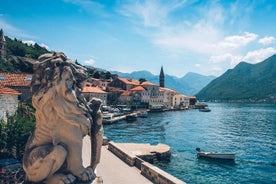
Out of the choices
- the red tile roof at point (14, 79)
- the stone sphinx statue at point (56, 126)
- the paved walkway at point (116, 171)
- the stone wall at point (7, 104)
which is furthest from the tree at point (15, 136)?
→ the red tile roof at point (14, 79)

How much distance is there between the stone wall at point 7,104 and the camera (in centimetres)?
1838

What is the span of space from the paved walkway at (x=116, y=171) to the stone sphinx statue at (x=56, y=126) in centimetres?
489

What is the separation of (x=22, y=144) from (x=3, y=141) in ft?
3.16

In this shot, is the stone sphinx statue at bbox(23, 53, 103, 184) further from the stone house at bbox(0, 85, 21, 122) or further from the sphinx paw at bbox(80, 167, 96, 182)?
the stone house at bbox(0, 85, 21, 122)

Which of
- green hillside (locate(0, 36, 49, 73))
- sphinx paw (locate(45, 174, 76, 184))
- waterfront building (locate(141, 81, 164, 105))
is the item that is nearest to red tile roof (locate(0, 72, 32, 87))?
→ green hillside (locate(0, 36, 49, 73))

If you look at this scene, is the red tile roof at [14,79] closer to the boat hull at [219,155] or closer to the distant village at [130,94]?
the boat hull at [219,155]

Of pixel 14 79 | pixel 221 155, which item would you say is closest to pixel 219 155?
pixel 221 155

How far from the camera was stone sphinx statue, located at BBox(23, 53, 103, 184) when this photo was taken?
13.6 ft

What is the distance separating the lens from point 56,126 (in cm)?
425

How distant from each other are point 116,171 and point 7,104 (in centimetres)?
1188

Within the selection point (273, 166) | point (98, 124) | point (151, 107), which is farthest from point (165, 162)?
point (151, 107)

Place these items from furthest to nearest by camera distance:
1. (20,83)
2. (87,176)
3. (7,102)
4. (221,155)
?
(20,83)
(221,155)
(7,102)
(87,176)

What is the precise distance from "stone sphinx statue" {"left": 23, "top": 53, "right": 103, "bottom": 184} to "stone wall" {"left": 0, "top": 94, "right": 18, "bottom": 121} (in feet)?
51.3

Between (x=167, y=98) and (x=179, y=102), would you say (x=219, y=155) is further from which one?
(x=179, y=102)
